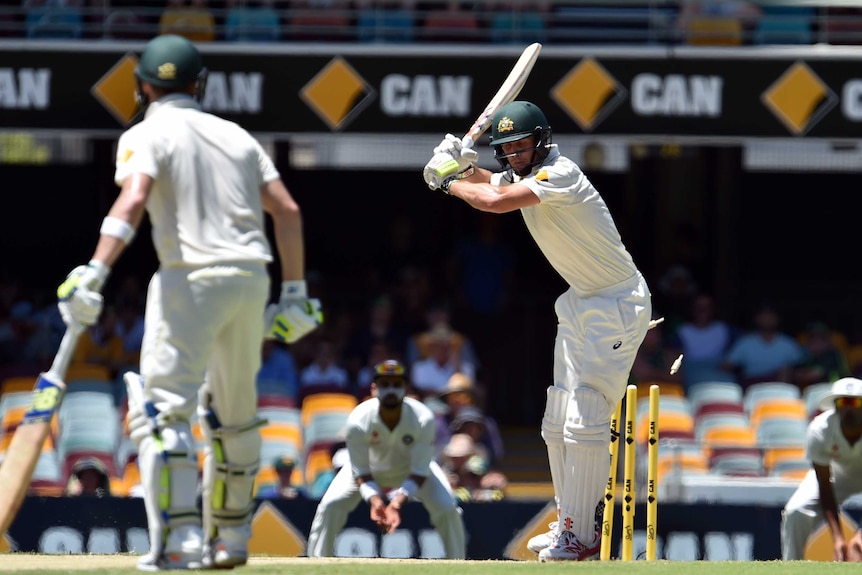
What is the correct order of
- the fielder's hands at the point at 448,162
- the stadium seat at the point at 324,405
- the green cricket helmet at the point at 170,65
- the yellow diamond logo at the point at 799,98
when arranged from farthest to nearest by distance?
the yellow diamond logo at the point at 799,98
the stadium seat at the point at 324,405
the fielder's hands at the point at 448,162
the green cricket helmet at the point at 170,65

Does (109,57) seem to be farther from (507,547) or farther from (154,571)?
(154,571)

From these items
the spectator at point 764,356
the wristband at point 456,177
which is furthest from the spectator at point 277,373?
the wristband at point 456,177

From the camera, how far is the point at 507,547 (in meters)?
9.80

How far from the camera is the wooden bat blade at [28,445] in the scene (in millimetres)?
5121

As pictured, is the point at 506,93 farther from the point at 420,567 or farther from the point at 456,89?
the point at 456,89

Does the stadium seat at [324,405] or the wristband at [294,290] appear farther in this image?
the stadium seat at [324,405]

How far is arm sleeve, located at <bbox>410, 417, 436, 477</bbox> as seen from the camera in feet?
31.7

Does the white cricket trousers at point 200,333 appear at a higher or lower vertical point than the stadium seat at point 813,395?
higher

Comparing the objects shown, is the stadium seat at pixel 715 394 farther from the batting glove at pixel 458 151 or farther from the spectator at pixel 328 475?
the batting glove at pixel 458 151

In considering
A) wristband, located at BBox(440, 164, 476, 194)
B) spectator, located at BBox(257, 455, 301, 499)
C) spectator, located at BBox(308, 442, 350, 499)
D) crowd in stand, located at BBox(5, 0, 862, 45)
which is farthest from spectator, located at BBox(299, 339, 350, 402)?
wristband, located at BBox(440, 164, 476, 194)

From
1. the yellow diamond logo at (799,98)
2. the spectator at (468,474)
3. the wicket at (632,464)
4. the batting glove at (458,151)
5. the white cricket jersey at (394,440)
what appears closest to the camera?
the batting glove at (458,151)

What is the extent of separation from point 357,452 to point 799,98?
474 centimetres

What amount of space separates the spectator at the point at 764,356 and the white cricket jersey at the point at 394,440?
3.51m

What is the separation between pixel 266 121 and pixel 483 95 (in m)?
1.65
